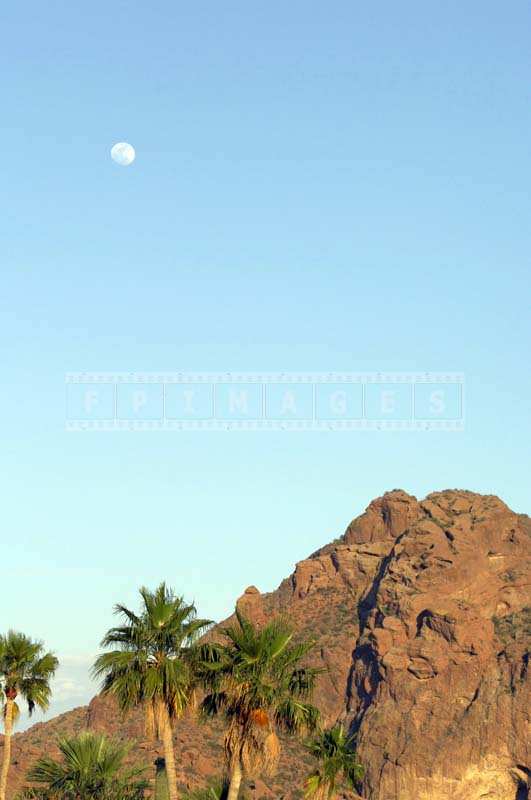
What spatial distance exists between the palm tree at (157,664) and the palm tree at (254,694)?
2.75ft

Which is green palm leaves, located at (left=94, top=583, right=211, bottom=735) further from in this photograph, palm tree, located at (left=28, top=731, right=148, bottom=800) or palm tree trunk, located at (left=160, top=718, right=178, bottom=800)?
palm tree, located at (left=28, top=731, right=148, bottom=800)

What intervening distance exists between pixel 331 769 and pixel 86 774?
11643mm

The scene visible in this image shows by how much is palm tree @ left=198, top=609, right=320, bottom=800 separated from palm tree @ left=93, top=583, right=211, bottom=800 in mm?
839

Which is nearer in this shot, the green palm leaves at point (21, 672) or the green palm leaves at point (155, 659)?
the green palm leaves at point (155, 659)

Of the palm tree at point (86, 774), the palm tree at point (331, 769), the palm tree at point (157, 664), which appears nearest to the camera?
the palm tree at point (157, 664)

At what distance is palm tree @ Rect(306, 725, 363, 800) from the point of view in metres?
58.8

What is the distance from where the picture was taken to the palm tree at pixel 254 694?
40.5m

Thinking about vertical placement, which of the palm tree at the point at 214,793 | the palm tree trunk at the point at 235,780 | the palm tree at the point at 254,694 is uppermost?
the palm tree at the point at 254,694

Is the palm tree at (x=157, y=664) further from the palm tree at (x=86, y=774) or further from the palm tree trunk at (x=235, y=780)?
the palm tree at (x=86, y=774)

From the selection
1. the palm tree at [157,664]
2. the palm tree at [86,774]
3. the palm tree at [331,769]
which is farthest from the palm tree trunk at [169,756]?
the palm tree at [331,769]

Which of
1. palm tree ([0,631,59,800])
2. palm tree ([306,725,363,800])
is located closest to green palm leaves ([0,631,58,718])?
palm tree ([0,631,59,800])

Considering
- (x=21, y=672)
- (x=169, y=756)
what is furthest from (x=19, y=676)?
(x=169, y=756)

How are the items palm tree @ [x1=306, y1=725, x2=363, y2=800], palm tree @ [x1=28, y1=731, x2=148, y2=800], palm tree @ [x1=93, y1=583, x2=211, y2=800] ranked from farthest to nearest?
1. palm tree @ [x1=306, y1=725, x2=363, y2=800]
2. palm tree @ [x1=28, y1=731, x2=148, y2=800]
3. palm tree @ [x1=93, y1=583, x2=211, y2=800]

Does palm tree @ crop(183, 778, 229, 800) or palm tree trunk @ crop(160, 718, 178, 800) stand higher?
palm tree trunk @ crop(160, 718, 178, 800)
